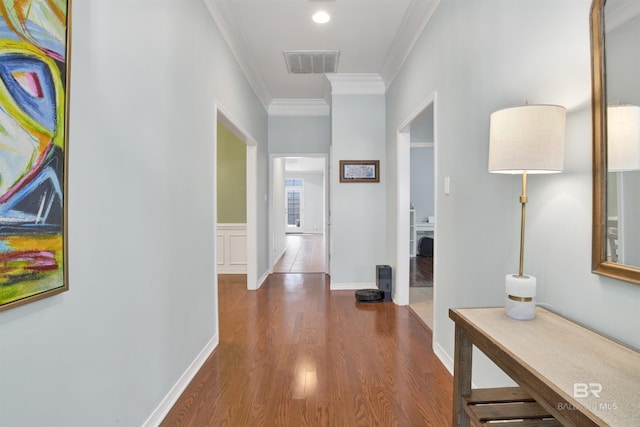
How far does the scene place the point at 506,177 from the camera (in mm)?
1655

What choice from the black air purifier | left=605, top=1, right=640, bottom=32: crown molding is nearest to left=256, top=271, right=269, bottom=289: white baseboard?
the black air purifier

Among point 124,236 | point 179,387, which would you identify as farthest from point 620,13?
point 179,387

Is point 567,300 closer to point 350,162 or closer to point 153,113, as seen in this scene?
point 153,113

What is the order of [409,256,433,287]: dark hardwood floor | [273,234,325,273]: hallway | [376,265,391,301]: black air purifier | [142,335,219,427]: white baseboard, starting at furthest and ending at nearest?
[273,234,325,273]: hallway → [409,256,433,287]: dark hardwood floor → [376,265,391,301]: black air purifier → [142,335,219,427]: white baseboard

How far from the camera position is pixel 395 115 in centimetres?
376

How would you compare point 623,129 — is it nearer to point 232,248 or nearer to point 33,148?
point 33,148

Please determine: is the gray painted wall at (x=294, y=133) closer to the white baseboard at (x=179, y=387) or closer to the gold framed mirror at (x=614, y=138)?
the white baseboard at (x=179, y=387)

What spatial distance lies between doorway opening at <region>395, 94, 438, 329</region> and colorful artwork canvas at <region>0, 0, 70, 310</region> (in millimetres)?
2258

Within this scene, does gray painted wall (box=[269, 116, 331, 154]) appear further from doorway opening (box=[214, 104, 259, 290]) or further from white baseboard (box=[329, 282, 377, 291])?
white baseboard (box=[329, 282, 377, 291])

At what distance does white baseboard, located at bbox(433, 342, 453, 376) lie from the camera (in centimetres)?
224

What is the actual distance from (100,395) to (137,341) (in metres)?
0.29

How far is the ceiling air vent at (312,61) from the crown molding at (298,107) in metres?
1.14

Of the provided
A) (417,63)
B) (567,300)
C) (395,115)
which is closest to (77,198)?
(567,300)

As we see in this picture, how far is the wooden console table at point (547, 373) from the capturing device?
2.45 ft
